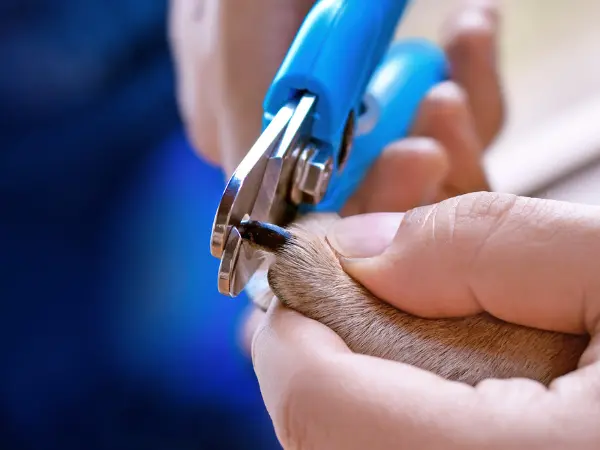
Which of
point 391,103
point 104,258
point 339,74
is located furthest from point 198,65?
point 104,258

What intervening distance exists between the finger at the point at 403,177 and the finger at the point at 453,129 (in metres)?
0.02

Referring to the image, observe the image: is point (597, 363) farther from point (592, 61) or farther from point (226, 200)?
point (592, 61)

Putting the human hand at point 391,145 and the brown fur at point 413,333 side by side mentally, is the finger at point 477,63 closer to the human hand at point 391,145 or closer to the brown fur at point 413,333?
the human hand at point 391,145

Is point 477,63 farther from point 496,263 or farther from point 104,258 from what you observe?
point 104,258

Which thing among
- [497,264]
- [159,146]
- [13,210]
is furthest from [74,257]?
[497,264]

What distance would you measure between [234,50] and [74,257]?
0.60 metres

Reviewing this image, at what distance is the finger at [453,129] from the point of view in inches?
27.6

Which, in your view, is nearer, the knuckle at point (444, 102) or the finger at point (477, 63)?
the knuckle at point (444, 102)

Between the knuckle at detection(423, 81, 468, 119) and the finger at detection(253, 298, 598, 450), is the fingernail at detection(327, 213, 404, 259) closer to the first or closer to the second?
the finger at detection(253, 298, 598, 450)

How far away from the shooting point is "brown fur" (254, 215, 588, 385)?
395 millimetres

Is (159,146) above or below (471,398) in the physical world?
above

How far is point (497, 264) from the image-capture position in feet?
1.25

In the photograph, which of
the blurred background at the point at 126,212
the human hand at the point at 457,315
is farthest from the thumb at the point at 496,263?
the blurred background at the point at 126,212

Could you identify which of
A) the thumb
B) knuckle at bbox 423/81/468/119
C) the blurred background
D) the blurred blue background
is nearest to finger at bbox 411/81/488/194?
knuckle at bbox 423/81/468/119
